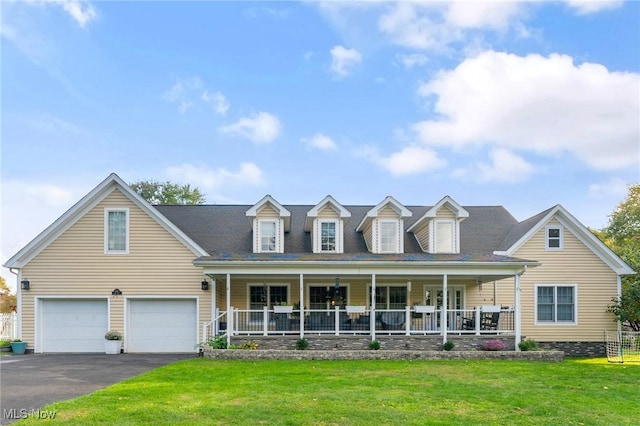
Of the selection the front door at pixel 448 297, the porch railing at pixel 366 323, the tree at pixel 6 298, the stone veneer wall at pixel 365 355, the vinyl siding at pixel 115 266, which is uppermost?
the vinyl siding at pixel 115 266

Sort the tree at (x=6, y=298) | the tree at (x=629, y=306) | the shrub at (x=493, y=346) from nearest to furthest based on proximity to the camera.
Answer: the shrub at (x=493, y=346) < the tree at (x=629, y=306) < the tree at (x=6, y=298)

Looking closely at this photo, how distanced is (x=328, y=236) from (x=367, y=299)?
9.69 feet

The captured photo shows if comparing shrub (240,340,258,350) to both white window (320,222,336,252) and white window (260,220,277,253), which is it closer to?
white window (260,220,277,253)

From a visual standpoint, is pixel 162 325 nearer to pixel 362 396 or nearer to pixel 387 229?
pixel 387 229

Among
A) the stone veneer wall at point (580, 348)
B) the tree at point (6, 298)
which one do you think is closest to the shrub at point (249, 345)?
the stone veneer wall at point (580, 348)

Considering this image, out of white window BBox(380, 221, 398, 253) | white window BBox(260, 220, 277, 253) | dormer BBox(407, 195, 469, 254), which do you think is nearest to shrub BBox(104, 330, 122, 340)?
white window BBox(260, 220, 277, 253)

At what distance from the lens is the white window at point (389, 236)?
18.2m

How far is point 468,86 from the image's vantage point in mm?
17250

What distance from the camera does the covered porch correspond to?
15188mm

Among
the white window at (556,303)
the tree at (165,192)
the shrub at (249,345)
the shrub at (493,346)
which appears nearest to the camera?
the shrub at (249,345)

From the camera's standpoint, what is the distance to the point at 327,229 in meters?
18.3

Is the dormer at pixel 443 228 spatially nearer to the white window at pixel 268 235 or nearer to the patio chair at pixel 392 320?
the patio chair at pixel 392 320

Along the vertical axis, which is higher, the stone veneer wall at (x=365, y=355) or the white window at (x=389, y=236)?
the white window at (x=389, y=236)

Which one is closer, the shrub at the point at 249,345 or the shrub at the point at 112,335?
A: the shrub at the point at 249,345
